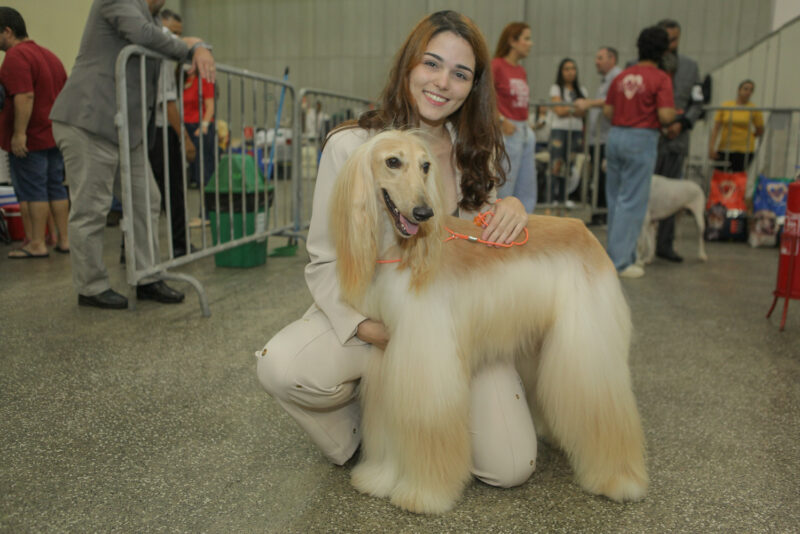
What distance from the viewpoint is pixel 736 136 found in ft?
20.2

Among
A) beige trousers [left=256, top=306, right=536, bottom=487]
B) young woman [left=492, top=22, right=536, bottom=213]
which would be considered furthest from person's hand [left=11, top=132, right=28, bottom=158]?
beige trousers [left=256, top=306, right=536, bottom=487]

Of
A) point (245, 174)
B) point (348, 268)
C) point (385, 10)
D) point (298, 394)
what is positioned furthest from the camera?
point (385, 10)

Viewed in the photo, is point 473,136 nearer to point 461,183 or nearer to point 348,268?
point 461,183

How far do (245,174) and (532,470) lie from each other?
300cm

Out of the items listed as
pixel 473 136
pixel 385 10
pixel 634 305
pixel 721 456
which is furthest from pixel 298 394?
pixel 385 10

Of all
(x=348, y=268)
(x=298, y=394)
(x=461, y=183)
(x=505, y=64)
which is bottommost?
(x=298, y=394)

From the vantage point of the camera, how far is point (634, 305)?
353 cm

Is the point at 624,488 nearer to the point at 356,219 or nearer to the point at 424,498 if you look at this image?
the point at 424,498

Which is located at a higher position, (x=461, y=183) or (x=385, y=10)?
(x=385, y=10)

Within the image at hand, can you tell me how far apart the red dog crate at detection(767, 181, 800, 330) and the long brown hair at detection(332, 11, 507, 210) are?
5.87 feet

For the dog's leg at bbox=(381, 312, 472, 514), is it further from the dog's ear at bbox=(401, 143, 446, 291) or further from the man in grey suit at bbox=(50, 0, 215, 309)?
the man in grey suit at bbox=(50, 0, 215, 309)

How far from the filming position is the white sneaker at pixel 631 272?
4242 mm

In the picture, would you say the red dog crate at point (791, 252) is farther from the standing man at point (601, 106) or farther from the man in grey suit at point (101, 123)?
the man in grey suit at point (101, 123)

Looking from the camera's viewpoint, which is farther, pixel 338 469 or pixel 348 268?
pixel 338 469
